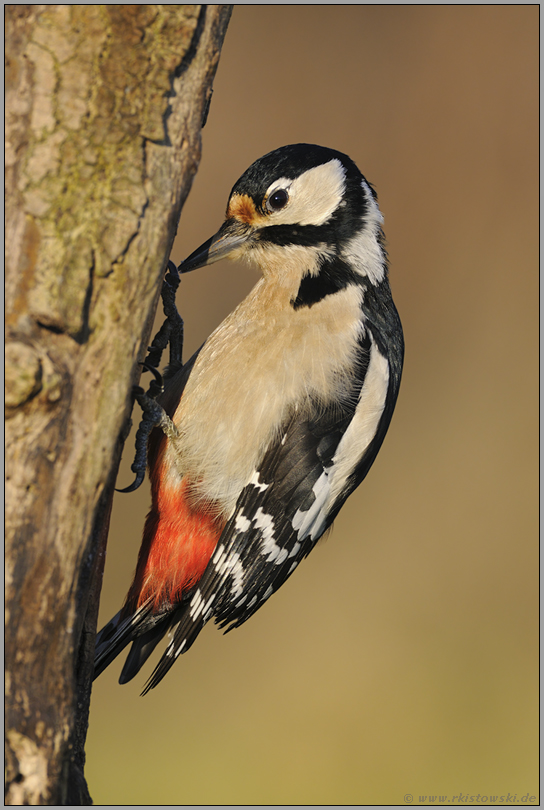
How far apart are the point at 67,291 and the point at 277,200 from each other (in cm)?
89

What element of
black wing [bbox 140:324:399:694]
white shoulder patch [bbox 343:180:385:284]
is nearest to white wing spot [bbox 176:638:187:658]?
black wing [bbox 140:324:399:694]

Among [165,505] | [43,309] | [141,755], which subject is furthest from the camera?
[141,755]

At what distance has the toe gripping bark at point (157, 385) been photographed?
5.64 ft

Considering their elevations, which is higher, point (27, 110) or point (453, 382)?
point (27, 110)

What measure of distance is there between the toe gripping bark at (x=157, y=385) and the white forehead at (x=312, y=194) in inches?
14.5

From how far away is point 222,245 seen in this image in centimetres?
196

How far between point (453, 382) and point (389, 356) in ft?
7.87

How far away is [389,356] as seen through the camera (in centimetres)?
204

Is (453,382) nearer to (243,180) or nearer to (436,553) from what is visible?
(436,553)

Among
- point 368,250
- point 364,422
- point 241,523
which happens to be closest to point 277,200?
point 368,250

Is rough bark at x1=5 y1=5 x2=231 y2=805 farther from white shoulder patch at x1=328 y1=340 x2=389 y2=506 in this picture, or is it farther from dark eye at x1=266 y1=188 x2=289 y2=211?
white shoulder patch at x1=328 y1=340 x2=389 y2=506

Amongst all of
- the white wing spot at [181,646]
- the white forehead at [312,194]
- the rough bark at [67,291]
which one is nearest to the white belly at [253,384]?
the white forehead at [312,194]

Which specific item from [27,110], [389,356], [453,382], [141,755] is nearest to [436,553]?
[453,382]

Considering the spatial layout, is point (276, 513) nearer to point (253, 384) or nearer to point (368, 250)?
point (253, 384)
